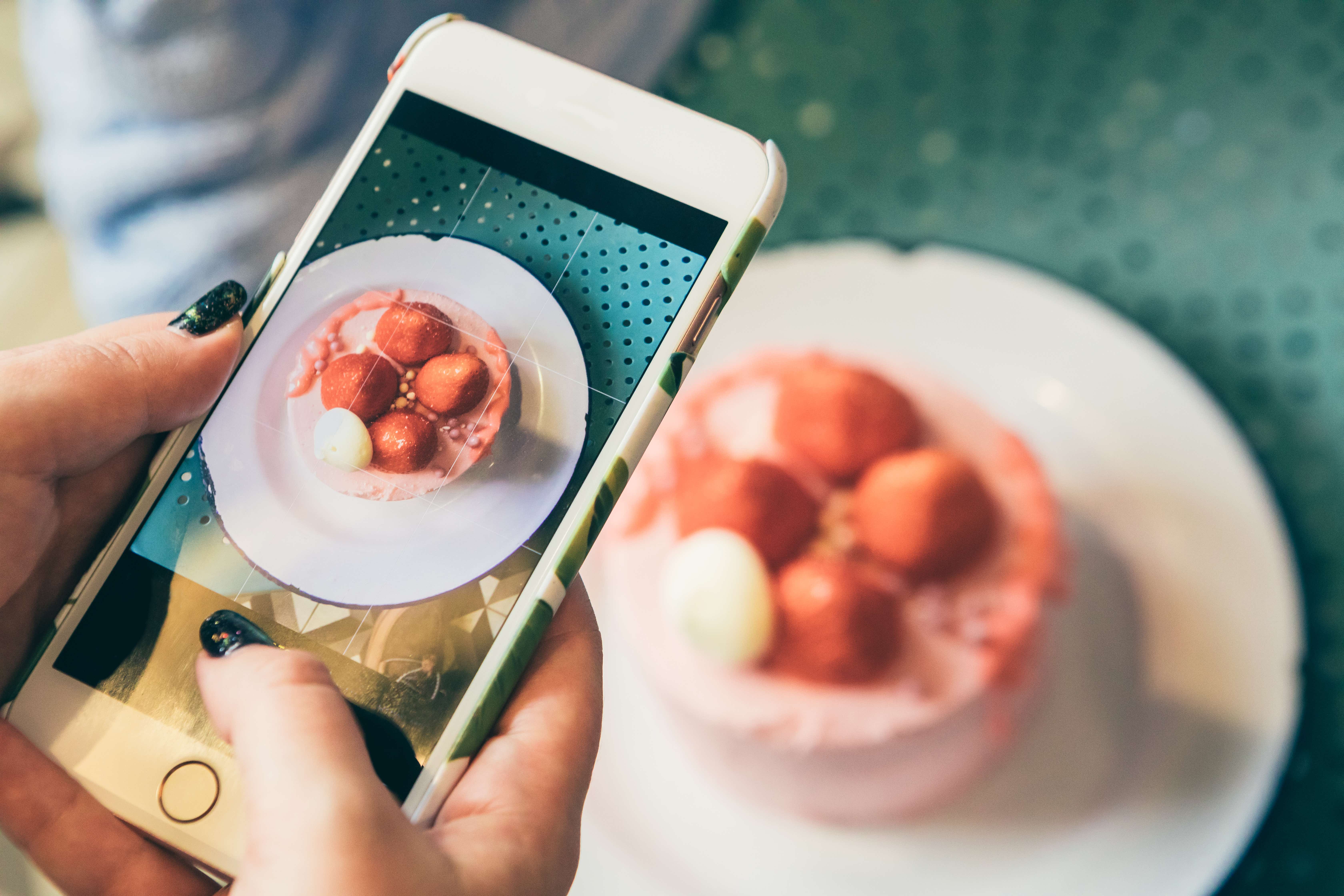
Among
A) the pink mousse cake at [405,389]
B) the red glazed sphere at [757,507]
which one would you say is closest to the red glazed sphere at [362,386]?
the pink mousse cake at [405,389]

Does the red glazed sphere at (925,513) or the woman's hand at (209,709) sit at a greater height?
the red glazed sphere at (925,513)

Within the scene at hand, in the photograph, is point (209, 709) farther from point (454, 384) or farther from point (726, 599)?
point (726, 599)

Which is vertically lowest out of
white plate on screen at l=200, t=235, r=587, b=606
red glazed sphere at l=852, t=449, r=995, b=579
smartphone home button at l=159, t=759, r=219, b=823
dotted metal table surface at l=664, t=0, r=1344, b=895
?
smartphone home button at l=159, t=759, r=219, b=823

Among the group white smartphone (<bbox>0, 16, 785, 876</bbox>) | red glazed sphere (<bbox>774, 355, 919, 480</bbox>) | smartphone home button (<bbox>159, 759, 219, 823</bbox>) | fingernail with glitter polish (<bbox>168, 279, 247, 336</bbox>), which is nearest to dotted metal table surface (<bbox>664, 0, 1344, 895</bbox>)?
red glazed sphere (<bbox>774, 355, 919, 480</bbox>)

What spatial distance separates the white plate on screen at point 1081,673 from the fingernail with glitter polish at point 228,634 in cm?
47

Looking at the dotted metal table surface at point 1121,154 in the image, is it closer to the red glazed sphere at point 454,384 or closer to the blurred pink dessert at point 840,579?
the blurred pink dessert at point 840,579

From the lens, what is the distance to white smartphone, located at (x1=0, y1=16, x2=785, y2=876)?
51 centimetres

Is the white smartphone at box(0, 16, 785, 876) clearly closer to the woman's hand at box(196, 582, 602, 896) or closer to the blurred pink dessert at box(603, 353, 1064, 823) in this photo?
the woman's hand at box(196, 582, 602, 896)

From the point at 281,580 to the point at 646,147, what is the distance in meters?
0.34

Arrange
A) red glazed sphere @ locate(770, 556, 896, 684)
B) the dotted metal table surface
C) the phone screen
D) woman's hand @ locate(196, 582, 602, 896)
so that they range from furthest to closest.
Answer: the dotted metal table surface, red glazed sphere @ locate(770, 556, 896, 684), the phone screen, woman's hand @ locate(196, 582, 602, 896)

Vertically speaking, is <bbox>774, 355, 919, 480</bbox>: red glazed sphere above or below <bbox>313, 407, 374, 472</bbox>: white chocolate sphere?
above

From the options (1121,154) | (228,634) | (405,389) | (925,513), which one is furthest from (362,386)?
(1121,154)

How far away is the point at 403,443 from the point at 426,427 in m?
0.02

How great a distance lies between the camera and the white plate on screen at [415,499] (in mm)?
517
